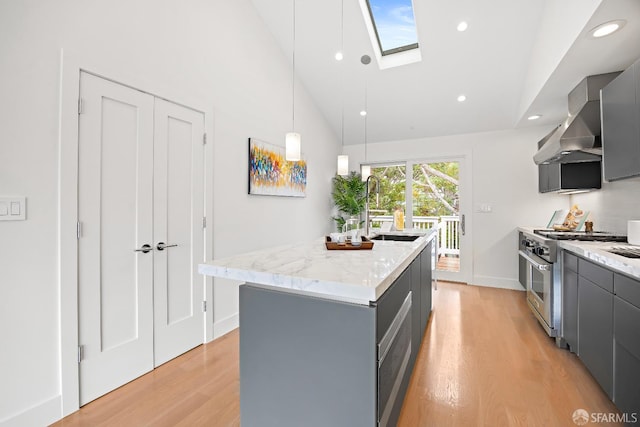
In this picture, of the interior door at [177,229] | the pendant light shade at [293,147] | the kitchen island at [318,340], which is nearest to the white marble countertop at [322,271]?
the kitchen island at [318,340]

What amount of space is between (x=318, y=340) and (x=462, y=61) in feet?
12.7

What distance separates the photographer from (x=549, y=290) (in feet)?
8.68

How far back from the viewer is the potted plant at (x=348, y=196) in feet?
17.2

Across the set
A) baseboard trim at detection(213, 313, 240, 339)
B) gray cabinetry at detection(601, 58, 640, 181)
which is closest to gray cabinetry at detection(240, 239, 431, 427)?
baseboard trim at detection(213, 313, 240, 339)

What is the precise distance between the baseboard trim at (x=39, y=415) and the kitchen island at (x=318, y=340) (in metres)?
1.32

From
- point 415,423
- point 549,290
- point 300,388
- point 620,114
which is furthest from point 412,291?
point 620,114

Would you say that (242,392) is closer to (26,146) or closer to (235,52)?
(26,146)

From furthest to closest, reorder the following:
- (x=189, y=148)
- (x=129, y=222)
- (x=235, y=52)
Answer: (x=235, y=52), (x=189, y=148), (x=129, y=222)

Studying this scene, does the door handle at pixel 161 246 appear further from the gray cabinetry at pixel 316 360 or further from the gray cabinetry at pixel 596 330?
the gray cabinetry at pixel 596 330

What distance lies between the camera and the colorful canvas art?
11.0 ft

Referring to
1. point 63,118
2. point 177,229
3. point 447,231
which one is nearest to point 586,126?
point 447,231

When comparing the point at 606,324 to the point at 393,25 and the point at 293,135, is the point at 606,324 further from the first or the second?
the point at 393,25

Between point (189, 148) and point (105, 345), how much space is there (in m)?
1.64

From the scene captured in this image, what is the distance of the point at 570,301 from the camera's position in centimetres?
239
